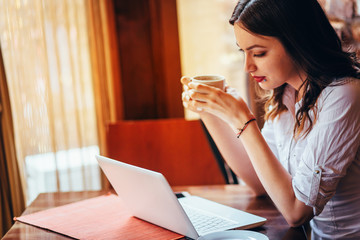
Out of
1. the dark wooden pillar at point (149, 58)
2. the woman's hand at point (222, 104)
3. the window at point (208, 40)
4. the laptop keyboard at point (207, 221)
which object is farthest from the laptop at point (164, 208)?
the window at point (208, 40)

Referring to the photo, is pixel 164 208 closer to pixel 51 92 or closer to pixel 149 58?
pixel 51 92

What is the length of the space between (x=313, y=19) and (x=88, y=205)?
0.83 metres

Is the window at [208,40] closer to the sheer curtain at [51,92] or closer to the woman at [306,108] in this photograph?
the sheer curtain at [51,92]

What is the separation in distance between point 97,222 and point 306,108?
655 mm

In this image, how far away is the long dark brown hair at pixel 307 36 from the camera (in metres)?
1.20

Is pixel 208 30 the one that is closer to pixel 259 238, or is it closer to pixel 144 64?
pixel 144 64

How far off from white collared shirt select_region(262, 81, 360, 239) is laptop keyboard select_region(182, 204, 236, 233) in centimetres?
20

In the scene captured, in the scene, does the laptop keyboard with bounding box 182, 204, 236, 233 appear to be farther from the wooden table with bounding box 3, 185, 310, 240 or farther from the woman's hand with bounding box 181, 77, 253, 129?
the woman's hand with bounding box 181, 77, 253, 129

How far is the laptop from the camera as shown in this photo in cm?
105

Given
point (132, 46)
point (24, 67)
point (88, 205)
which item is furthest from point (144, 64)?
point (88, 205)

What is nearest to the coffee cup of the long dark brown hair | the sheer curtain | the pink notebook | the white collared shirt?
the long dark brown hair

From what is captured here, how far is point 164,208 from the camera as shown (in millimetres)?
1087

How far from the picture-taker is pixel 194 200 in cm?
137

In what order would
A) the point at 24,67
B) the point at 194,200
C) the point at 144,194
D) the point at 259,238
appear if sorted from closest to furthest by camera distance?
1. the point at 259,238
2. the point at 144,194
3. the point at 194,200
4. the point at 24,67
